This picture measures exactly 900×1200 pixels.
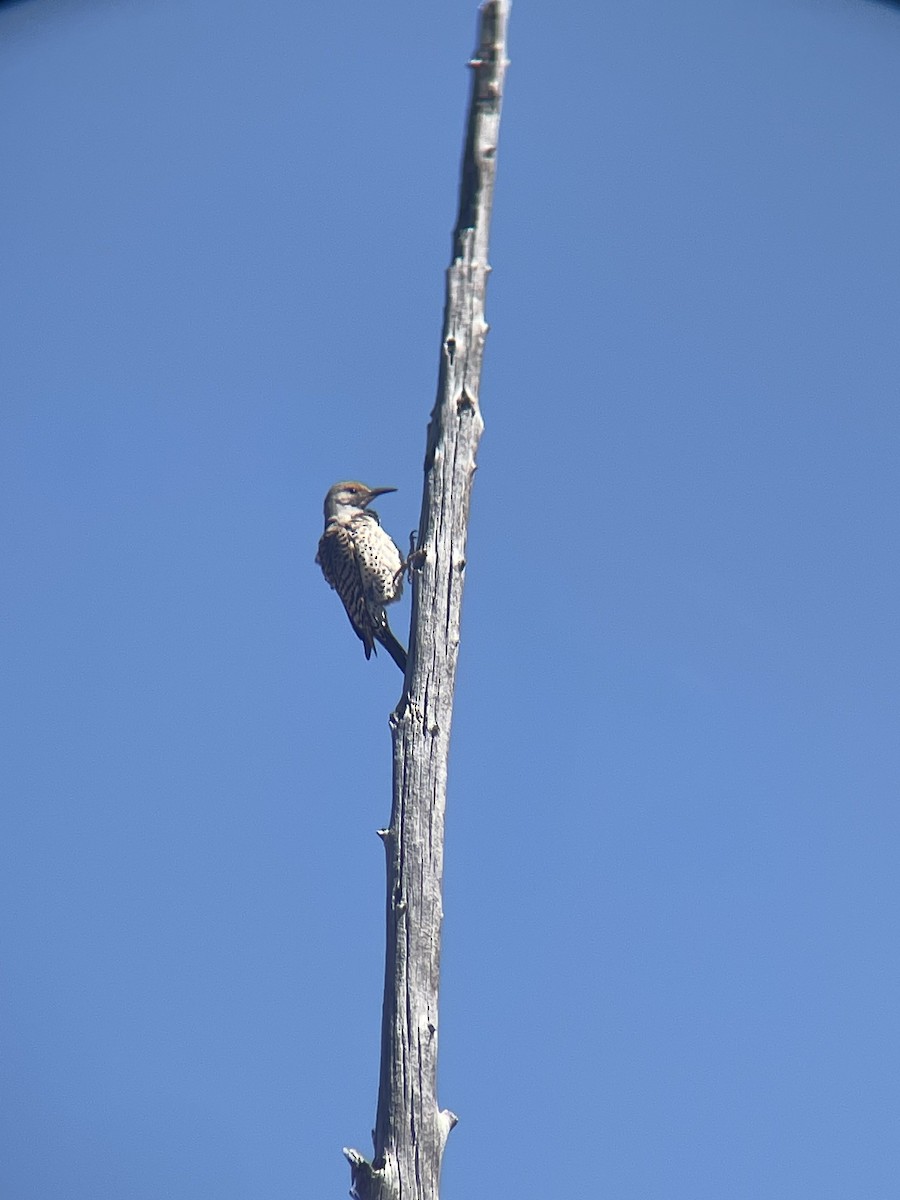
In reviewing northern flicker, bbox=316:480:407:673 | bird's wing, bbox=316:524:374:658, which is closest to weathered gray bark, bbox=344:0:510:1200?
northern flicker, bbox=316:480:407:673

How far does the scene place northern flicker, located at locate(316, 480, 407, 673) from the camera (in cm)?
721

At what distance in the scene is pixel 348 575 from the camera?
7.42m

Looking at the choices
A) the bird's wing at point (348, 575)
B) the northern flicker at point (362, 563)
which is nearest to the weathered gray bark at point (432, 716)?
the northern flicker at point (362, 563)

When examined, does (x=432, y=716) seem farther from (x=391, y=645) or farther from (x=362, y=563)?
(x=362, y=563)

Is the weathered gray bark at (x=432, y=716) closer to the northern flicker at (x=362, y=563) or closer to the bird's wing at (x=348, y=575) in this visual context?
the northern flicker at (x=362, y=563)

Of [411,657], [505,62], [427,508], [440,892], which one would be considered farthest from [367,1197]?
[505,62]

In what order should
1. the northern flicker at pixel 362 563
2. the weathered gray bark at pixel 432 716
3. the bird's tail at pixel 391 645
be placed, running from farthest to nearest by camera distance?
the northern flicker at pixel 362 563, the bird's tail at pixel 391 645, the weathered gray bark at pixel 432 716

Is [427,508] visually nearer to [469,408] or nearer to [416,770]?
[469,408]

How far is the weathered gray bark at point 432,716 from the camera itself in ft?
12.8

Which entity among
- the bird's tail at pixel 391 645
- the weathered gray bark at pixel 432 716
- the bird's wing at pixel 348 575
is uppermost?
the bird's wing at pixel 348 575

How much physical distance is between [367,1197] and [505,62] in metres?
4.12

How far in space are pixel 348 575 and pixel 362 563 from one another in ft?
0.54

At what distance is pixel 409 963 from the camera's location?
4055 millimetres

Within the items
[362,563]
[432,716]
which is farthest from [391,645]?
[432,716]
